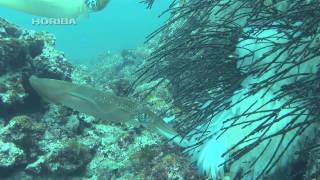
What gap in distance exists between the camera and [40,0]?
7.76 m

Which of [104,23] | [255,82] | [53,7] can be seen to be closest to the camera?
[255,82]

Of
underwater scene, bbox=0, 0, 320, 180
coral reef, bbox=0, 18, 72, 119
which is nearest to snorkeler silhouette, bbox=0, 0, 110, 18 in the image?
coral reef, bbox=0, 18, 72, 119

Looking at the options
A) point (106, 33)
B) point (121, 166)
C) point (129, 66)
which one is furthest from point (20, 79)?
point (106, 33)

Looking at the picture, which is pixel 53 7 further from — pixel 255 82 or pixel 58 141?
pixel 255 82

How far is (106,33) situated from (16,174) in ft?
203

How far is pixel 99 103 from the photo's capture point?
496cm

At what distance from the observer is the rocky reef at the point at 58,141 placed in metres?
4.67

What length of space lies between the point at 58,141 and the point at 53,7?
3.60 m

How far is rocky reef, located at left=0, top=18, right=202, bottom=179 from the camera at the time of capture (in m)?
4.67

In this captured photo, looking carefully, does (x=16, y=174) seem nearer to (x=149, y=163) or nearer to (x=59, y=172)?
(x=59, y=172)

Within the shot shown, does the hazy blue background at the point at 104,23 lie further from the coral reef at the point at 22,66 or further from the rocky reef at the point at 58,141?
the rocky reef at the point at 58,141

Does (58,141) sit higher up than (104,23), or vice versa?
(104,23)

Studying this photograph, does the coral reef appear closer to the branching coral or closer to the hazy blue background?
the branching coral

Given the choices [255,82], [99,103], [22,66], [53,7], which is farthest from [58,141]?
[53,7]
